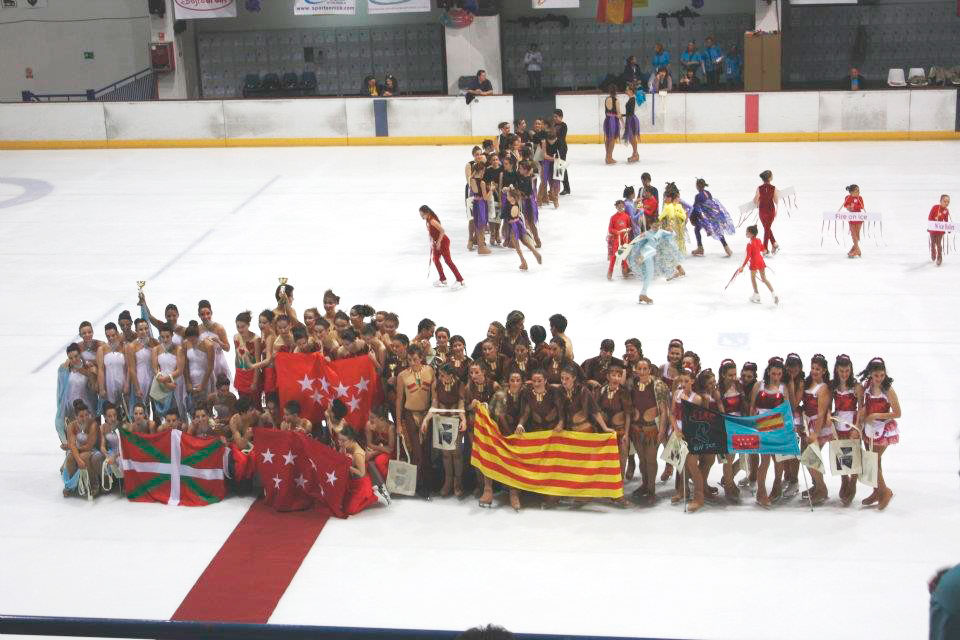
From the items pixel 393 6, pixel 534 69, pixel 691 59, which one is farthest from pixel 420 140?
pixel 691 59

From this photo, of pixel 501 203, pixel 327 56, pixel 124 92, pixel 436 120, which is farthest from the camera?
pixel 327 56

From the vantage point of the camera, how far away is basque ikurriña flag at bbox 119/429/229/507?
11.0m

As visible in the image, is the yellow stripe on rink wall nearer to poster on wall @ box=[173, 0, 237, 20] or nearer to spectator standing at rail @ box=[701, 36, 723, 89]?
poster on wall @ box=[173, 0, 237, 20]

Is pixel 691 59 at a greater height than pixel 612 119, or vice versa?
pixel 691 59

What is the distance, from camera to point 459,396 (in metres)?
10.9

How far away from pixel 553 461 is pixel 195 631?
831 cm

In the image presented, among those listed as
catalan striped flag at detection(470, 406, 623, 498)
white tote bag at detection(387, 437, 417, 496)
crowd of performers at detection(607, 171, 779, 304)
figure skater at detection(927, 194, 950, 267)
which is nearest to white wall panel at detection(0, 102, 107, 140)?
crowd of performers at detection(607, 171, 779, 304)

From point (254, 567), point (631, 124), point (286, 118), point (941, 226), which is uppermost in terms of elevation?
point (286, 118)

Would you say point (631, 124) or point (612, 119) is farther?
point (631, 124)

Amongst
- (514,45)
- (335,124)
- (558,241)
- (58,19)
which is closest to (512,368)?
(558,241)

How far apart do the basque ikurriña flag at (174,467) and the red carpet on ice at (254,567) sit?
49 centimetres

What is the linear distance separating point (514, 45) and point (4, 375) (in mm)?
24086

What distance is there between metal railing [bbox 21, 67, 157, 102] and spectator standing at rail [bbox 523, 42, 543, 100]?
10.6 metres

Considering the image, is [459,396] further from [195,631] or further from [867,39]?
[867,39]
